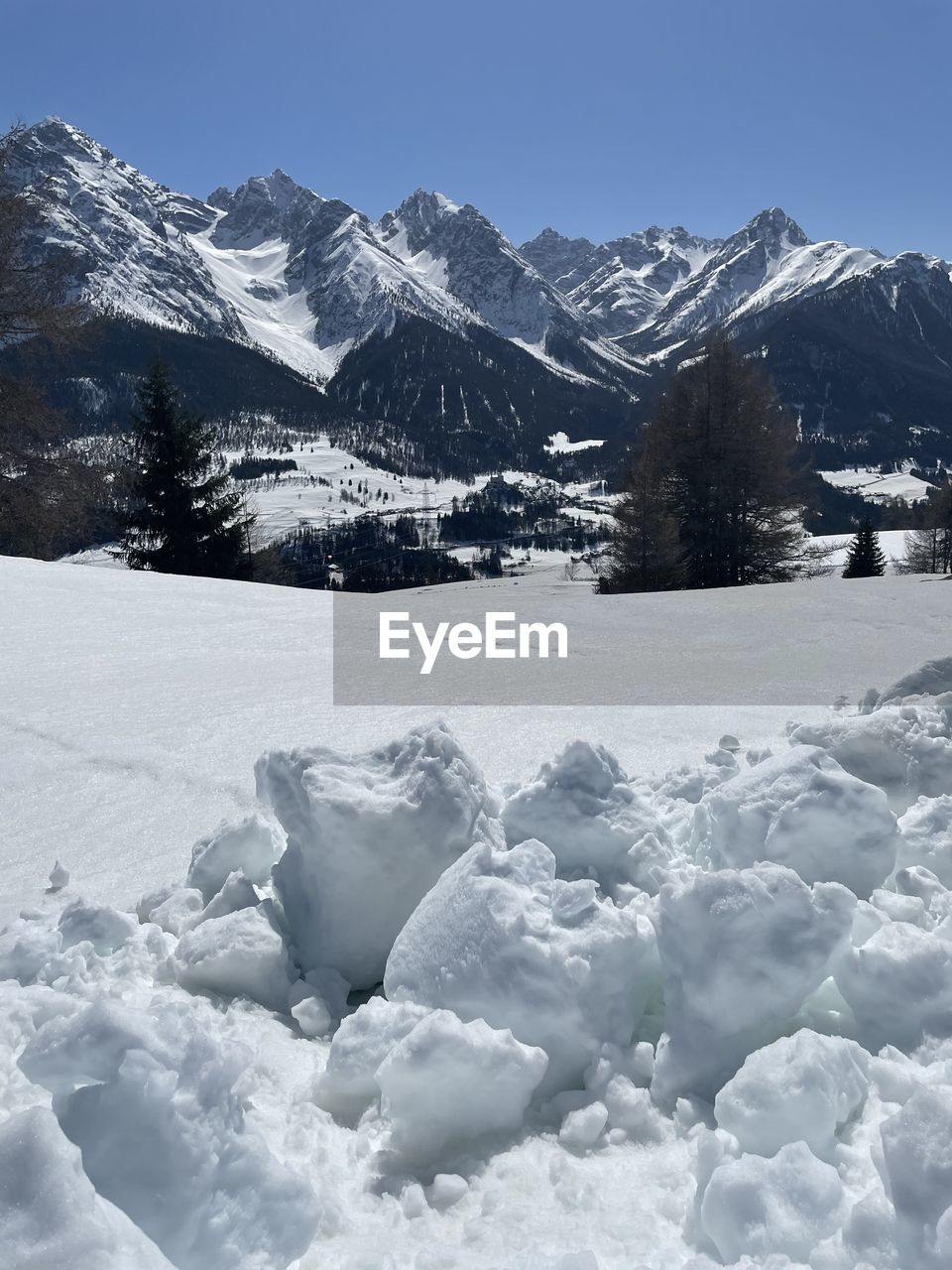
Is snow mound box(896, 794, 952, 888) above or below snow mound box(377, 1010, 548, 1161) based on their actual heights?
above

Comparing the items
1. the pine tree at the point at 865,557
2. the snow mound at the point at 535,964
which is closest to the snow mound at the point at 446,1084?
the snow mound at the point at 535,964

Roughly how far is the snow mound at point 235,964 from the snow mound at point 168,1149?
0.52 meters

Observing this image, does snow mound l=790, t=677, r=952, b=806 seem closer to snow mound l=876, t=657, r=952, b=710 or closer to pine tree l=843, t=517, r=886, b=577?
snow mound l=876, t=657, r=952, b=710

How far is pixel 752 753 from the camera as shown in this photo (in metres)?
2.69

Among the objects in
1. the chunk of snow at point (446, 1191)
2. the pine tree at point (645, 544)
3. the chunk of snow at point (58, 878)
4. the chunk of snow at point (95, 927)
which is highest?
the pine tree at point (645, 544)

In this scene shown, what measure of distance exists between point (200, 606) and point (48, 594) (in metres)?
1.33

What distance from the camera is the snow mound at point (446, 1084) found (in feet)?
4.20

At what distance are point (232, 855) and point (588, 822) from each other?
0.90 meters

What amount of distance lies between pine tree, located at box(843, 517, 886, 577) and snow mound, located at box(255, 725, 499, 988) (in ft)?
86.2

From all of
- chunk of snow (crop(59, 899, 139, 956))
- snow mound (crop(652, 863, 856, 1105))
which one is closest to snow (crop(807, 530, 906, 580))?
snow mound (crop(652, 863, 856, 1105))

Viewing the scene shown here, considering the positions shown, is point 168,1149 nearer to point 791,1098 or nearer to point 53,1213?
point 53,1213

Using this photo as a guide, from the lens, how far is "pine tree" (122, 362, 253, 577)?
765 inches

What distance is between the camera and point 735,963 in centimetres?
143

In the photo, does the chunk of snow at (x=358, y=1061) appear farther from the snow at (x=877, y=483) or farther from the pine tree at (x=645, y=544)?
the snow at (x=877, y=483)
